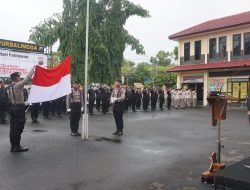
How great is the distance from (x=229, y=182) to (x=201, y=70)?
93.8ft

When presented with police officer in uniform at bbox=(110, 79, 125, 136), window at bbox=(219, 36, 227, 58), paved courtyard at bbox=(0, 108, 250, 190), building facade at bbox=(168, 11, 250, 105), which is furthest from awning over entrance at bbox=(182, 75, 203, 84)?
police officer in uniform at bbox=(110, 79, 125, 136)

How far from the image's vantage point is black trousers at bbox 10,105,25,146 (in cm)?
872

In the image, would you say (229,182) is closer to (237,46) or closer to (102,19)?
(102,19)

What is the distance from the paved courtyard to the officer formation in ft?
1.92

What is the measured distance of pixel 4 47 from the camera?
21.5 m

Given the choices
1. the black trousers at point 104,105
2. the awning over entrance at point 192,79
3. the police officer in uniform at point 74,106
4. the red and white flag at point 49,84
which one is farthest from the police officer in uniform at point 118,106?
the awning over entrance at point 192,79

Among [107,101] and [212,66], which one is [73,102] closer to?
[107,101]

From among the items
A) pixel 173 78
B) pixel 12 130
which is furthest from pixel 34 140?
pixel 173 78

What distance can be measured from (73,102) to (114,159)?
4.21 m

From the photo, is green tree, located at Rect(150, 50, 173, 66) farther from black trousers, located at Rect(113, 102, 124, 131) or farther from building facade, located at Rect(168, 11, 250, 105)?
black trousers, located at Rect(113, 102, 124, 131)

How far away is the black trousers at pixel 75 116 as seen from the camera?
11.6 metres

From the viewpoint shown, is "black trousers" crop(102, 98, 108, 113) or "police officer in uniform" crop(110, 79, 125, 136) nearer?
"police officer in uniform" crop(110, 79, 125, 136)

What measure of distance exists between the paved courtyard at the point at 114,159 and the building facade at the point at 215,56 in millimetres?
18340

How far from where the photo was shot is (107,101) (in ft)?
70.9
